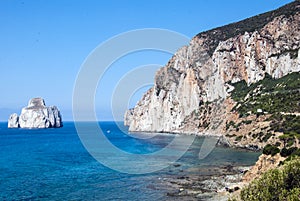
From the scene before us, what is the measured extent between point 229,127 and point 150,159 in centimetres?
3039

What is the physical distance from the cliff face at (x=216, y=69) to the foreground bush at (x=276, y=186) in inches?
3026

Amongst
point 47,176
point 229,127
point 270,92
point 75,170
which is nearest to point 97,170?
point 75,170

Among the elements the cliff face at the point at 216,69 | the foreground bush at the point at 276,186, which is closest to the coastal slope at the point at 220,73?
the cliff face at the point at 216,69

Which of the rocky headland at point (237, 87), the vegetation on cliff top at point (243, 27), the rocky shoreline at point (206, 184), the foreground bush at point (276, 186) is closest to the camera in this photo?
the foreground bush at point (276, 186)

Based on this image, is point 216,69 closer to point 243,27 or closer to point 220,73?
point 220,73

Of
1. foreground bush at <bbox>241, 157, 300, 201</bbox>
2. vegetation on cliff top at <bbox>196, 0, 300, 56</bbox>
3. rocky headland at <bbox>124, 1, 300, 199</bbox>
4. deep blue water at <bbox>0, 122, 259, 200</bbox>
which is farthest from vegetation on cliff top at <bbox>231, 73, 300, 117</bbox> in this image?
foreground bush at <bbox>241, 157, 300, 201</bbox>

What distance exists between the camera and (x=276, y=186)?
1594 centimetres

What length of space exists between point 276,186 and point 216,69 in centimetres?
10164

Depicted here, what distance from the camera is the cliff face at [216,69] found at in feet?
320

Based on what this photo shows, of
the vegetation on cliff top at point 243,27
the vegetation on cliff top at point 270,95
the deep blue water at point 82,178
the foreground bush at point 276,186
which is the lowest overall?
the deep blue water at point 82,178

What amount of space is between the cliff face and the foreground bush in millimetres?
76867

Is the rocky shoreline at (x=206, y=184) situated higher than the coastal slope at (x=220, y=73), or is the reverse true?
the coastal slope at (x=220, y=73)

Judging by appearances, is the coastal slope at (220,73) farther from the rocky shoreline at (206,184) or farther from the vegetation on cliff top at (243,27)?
the rocky shoreline at (206,184)

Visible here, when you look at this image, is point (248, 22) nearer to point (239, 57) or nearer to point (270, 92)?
point (239, 57)
